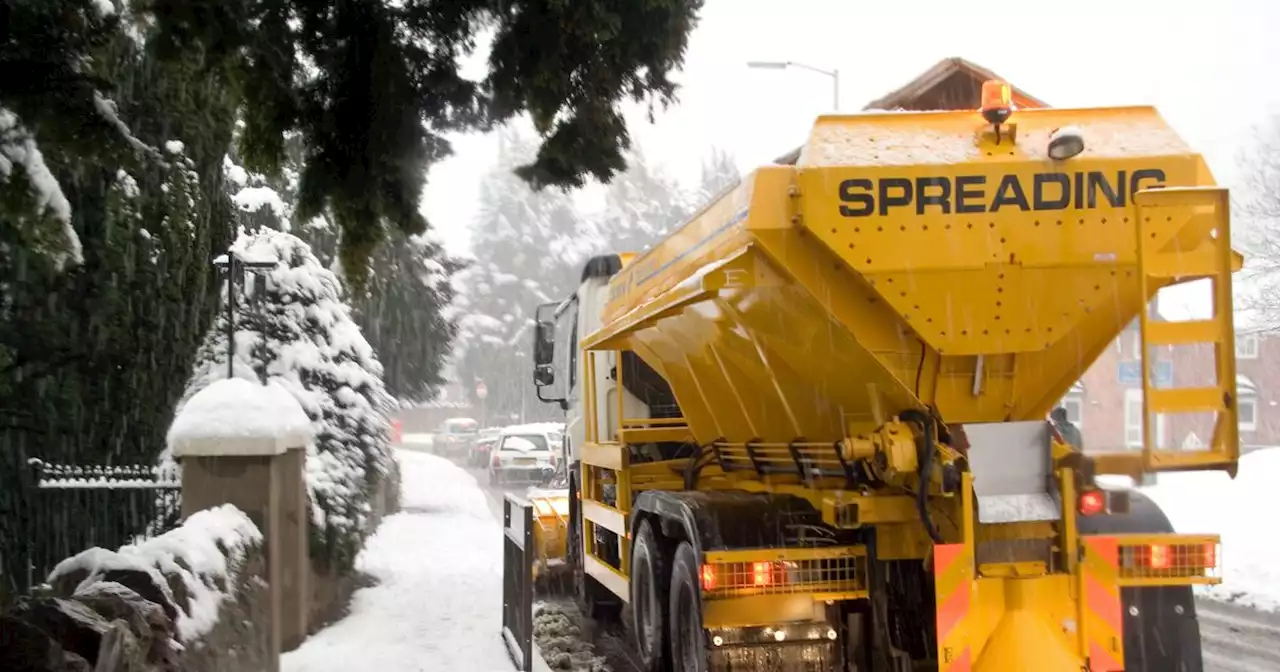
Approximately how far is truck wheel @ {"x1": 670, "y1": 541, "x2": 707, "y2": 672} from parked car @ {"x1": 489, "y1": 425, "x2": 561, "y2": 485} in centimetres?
2114

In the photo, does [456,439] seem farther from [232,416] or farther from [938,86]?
[938,86]

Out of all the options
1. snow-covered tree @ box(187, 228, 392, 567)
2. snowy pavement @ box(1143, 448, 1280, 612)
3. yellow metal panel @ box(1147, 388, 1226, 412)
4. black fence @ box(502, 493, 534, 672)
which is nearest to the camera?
yellow metal panel @ box(1147, 388, 1226, 412)

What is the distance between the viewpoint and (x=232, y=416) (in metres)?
7.40

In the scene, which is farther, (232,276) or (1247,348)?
(1247,348)

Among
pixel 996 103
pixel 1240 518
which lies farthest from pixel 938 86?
pixel 1240 518

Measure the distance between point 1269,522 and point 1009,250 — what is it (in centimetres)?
→ 1320

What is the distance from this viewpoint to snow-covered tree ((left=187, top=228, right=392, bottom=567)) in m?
10.6

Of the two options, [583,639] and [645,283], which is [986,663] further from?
[583,639]

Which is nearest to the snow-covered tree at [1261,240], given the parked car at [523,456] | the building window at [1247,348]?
the building window at [1247,348]

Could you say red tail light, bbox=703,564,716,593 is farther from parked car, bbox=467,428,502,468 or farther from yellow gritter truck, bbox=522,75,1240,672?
parked car, bbox=467,428,502,468

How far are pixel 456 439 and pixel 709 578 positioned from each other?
4581 centimetres

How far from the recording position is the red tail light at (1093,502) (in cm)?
554

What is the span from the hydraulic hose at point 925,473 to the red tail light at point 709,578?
1171 millimetres

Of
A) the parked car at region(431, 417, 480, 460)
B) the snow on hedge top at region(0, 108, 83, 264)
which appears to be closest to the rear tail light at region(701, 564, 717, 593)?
the snow on hedge top at region(0, 108, 83, 264)
